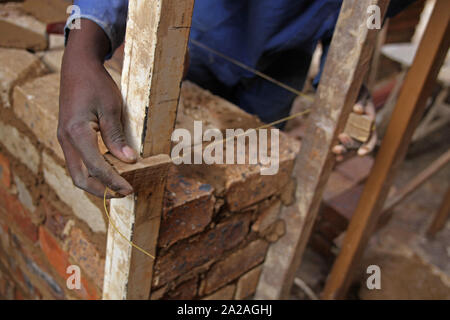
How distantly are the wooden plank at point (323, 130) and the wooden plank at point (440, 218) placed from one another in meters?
2.13

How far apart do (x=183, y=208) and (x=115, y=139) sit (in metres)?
0.36

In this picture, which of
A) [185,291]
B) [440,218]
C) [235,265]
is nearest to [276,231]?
[235,265]

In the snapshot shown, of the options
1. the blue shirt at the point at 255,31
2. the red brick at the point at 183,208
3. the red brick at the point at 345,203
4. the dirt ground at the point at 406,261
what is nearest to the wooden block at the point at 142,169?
the red brick at the point at 183,208

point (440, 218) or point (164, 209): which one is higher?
point (164, 209)

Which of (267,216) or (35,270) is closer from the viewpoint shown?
(267,216)

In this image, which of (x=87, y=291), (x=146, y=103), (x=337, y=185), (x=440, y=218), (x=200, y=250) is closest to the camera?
(x=146, y=103)

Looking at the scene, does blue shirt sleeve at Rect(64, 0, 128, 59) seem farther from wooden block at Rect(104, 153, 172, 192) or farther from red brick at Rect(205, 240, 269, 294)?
red brick at Rect(205, 240, 269, 294)

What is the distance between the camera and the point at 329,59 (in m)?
A: 1.33

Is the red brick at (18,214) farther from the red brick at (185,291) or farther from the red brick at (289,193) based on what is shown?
the red brick at (289,193)

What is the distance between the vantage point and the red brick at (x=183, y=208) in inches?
47.0

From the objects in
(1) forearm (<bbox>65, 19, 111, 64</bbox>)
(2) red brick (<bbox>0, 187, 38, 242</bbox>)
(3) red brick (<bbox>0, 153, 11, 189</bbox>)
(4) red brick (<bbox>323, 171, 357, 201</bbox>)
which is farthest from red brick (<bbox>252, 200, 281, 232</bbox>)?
(4) red brick (<bbox>323, 171, 357, 201</bbox>)

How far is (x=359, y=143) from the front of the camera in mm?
1438

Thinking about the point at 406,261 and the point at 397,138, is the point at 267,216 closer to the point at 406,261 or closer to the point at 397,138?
the point at 397,138

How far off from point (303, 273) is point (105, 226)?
5.52 feet
